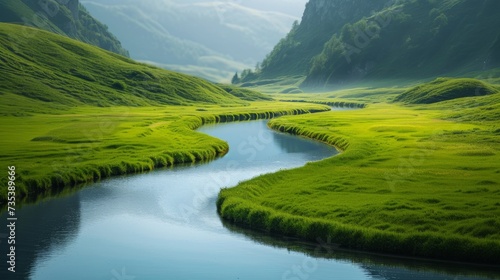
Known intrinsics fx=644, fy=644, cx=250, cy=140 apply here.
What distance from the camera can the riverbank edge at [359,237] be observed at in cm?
4409

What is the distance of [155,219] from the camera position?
5866 cm

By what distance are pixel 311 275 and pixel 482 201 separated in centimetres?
1797

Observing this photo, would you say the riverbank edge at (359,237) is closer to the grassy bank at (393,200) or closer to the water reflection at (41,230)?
the grassy bank at (393,200)

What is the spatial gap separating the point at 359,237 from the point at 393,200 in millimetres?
8011

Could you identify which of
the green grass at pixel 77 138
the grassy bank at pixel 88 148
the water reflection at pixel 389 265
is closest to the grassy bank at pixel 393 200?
the water reflection at pixel 389 265

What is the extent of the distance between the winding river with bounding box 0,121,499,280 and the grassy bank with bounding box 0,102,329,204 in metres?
3.90

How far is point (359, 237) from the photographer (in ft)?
158

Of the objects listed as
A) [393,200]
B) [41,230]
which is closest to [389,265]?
[393,200]

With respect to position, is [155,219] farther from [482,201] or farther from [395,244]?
[482,201]

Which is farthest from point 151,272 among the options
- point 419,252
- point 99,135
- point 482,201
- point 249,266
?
point 99,135

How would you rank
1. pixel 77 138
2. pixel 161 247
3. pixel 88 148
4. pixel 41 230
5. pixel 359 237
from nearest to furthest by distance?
pixel 359 237 < pixel 161 247 < pixel 41 230 < pixel 88 148 < pixel 77 138

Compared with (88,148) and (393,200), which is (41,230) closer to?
(393,200)

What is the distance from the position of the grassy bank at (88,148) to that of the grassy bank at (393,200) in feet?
62.8

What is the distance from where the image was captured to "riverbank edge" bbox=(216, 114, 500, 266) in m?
44.1
